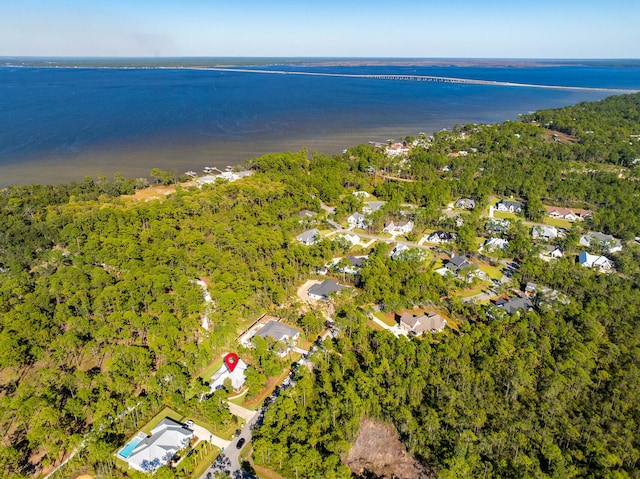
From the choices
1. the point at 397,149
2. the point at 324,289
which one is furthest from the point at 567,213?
the point at 324,289

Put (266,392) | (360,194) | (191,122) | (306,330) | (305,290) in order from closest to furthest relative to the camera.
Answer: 1. (266,392)
2. (306,330)
3. (305,290)
4. (360,194)
5. (191,122)

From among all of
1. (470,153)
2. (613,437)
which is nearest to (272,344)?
(613,437)

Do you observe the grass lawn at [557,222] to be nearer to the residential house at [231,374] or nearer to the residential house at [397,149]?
the residential house at [397,149]

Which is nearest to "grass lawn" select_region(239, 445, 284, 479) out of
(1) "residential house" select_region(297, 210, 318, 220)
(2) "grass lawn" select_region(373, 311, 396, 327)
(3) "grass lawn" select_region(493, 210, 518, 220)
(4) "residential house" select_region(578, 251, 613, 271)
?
(2) "grass lawn" select_region(373, 311, 396, 327)

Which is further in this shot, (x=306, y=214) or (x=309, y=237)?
(x=306, y=214)

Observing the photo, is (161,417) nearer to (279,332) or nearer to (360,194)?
(279,332)

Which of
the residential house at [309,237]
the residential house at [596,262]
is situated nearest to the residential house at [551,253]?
the residential house at [596,262]
